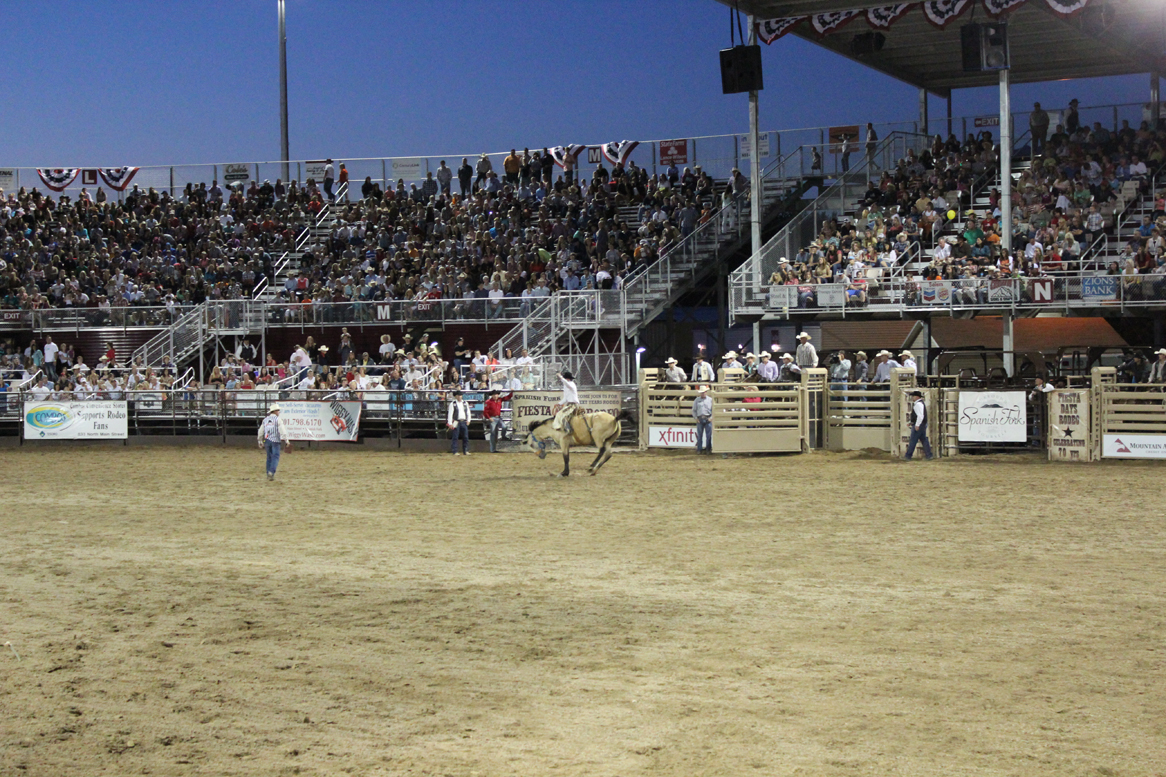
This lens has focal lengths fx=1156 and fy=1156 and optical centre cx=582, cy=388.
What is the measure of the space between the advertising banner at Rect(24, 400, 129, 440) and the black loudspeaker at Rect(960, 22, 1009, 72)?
2395 centimetres

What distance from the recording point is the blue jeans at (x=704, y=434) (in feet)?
83.0

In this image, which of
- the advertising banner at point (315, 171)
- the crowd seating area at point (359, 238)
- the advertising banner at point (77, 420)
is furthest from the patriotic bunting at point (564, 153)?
the advertising banner at point (77, 420)

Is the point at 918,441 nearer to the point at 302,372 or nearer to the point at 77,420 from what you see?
the point at 302,372

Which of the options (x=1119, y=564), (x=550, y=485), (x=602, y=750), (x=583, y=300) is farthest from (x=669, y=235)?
(x=602, y=750)

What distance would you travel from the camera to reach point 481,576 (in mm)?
11781

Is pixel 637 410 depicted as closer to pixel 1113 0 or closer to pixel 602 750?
pixel 1113 0

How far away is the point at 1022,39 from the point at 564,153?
15.7 m

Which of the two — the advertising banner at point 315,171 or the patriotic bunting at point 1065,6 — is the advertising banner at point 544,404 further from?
the advertising banner at point 315,171

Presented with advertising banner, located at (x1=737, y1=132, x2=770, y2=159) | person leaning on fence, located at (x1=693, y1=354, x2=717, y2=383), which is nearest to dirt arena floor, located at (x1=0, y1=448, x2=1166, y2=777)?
person leaning on fence, located at (x1=693, y1=354, x2=717, y2=383)

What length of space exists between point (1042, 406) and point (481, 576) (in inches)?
614

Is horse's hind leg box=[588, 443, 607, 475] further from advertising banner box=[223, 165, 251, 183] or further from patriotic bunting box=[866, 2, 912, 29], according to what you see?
advertising banner box=[223, 165, 251, 183]

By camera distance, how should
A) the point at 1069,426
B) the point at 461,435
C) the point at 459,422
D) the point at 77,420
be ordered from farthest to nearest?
1. the point at 77,420
2. the point at 461,435
3. the point at 459,422
4. the point at 1069,426

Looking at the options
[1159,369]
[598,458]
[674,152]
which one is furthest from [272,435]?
[674,152]

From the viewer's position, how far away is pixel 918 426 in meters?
23.1
